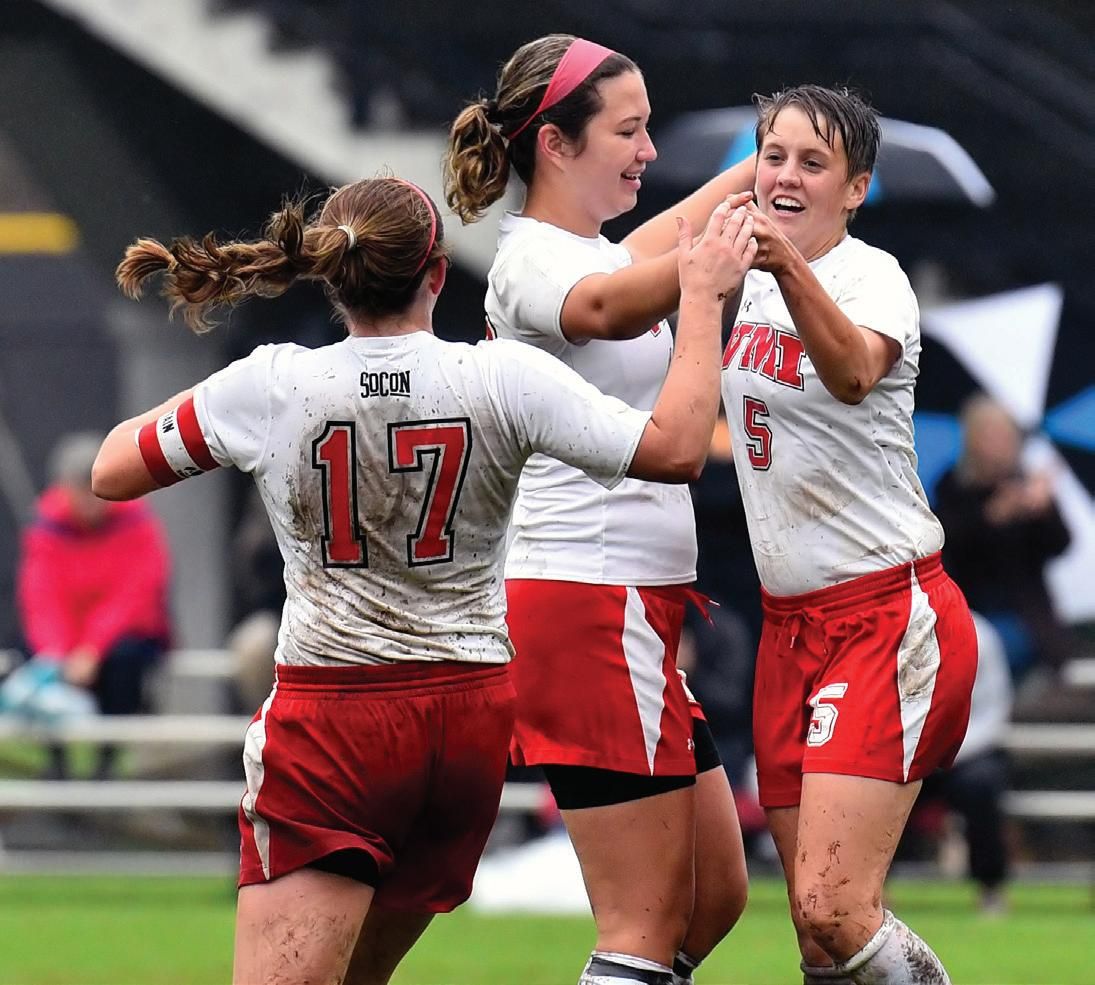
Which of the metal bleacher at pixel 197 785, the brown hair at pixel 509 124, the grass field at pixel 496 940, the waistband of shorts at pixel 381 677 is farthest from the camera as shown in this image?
the metal bleacher at pixel 197 785

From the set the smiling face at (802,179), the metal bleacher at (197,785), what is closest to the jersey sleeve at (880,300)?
the smiling face at (802,179)

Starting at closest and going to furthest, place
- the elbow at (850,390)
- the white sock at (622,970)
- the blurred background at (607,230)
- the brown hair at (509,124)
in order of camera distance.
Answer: the elbow at (850,390) → the white sock at (622,970) → the brown hair at (509,124) → the blurred background at (607,230)

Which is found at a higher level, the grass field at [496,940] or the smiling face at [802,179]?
the smiling face at [802,179]

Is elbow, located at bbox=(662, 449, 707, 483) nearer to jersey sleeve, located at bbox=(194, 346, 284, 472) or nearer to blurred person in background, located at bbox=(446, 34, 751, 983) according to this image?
blurred person in background, located at bbox=(446, 34, 751, 983)

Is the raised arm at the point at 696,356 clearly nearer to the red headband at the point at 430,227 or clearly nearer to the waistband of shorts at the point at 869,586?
the red headband at the point at 430,227

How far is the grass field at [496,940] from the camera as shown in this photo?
7.47 meters

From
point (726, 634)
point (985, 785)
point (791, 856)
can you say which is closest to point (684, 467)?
point (791, 856)

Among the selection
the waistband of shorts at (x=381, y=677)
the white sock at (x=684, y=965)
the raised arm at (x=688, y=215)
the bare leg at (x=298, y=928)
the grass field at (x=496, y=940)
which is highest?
the raised arm at (x=688, y=215)

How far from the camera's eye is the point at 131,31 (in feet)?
38.4

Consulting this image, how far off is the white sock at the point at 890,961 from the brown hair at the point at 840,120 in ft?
4.98

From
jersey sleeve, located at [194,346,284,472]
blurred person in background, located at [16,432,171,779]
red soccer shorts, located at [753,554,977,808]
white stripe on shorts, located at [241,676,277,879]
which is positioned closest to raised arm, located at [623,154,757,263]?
red soccer shorts, located at [753,554,977,808]

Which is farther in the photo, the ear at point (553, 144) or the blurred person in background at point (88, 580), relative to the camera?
the blurred person in background at point (88, 580)

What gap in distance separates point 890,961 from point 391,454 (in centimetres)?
142

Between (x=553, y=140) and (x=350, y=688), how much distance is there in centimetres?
122
